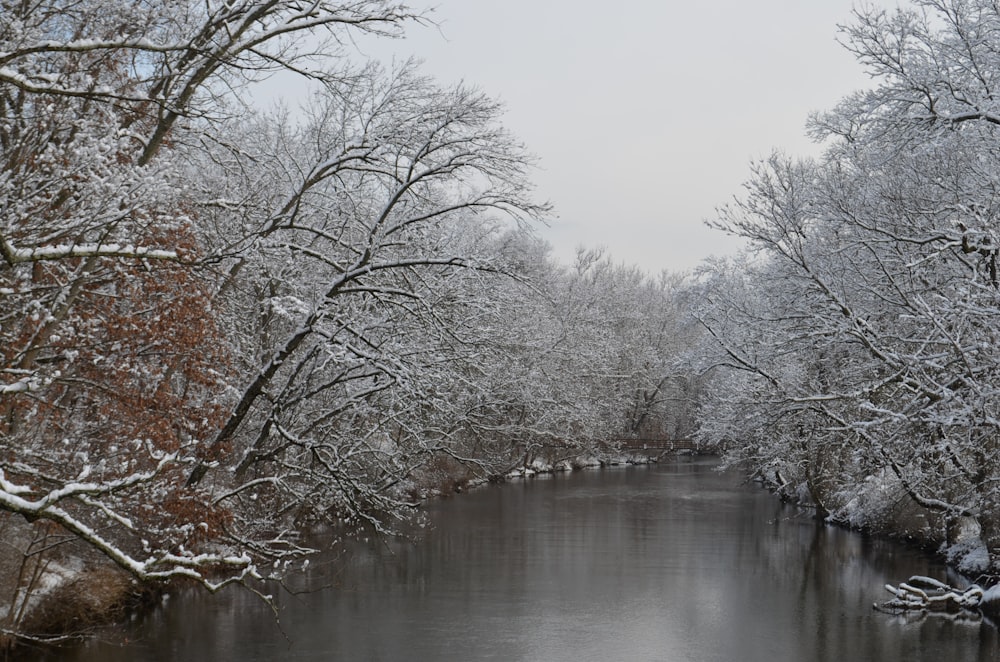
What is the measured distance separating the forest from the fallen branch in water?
1.51 m

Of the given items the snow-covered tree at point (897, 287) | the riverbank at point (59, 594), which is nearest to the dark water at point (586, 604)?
the riverbank at point (59, 594)

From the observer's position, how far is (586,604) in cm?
1501

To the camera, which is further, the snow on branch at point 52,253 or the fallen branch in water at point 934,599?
the fallen branch in water at point 934,599

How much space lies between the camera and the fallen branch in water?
14047mm

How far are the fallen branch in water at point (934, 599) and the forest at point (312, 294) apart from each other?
151cm

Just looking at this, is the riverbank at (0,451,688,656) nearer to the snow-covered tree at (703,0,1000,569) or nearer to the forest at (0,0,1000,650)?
the forest at (0,0,1000,650)

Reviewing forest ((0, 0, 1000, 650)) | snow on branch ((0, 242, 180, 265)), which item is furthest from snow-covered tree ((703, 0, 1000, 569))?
snow on branch ((0, 242, 180, 265))

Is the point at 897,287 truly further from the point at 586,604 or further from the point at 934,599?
the point at 586,604

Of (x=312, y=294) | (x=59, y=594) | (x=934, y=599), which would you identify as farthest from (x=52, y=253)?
(x=934, y=599)

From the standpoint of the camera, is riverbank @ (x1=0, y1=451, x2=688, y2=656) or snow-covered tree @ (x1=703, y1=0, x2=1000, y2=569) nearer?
riverbank @ (x1=0, y1=451, x2=688, y2=656)

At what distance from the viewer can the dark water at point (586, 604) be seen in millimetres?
12242

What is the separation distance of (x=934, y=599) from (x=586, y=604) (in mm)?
5344

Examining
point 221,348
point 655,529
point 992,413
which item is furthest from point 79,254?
point 655,529

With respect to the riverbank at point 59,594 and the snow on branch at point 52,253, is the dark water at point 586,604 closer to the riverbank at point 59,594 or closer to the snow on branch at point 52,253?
the riverbank at point 59,594
